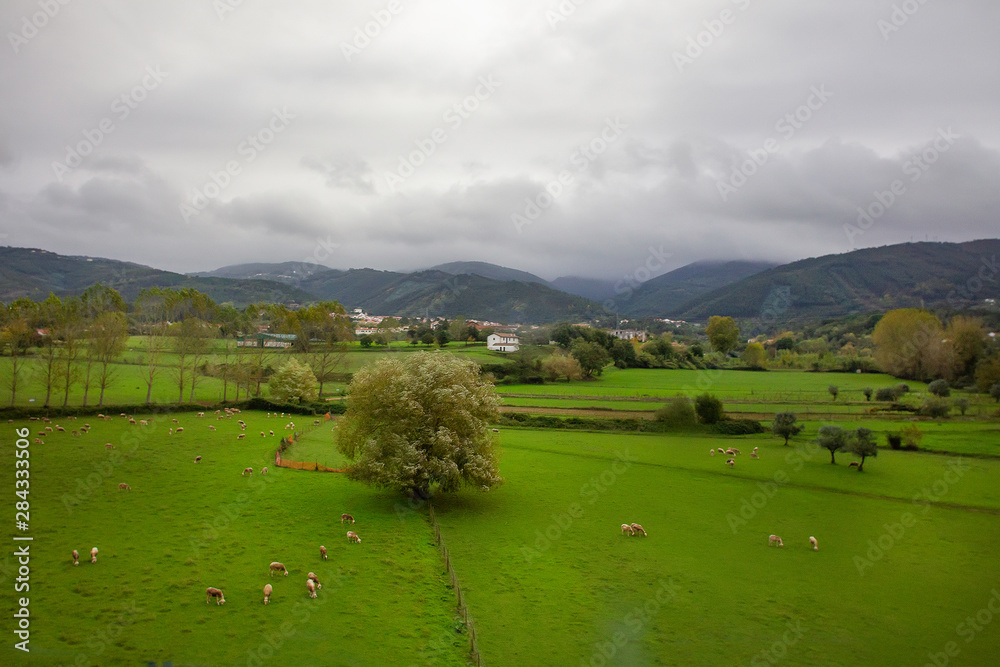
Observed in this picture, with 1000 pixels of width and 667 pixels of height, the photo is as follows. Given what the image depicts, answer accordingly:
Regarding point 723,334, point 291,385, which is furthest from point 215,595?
point 723,334

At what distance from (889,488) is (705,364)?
3503 inches

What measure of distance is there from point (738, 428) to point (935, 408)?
79.6 ft

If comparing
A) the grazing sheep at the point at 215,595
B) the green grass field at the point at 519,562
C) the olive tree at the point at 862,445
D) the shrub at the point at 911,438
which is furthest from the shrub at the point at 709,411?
the grazing sheep at the point at 215,595

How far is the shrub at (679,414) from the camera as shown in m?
60.8

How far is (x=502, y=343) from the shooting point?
5022 inches

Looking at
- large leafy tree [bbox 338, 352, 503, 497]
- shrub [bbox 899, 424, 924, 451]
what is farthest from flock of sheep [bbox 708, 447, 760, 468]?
large leafy tree [bbox 338, 352, 503, 497]

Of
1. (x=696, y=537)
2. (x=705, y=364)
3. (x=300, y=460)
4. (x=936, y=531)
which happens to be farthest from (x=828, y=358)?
(x=300, y=460)

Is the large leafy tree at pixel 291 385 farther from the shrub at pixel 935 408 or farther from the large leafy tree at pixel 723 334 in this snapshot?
the large leafy tree at pixel 723 334

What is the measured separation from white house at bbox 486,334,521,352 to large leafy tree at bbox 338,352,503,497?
86.4m

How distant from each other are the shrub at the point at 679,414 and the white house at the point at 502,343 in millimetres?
61019

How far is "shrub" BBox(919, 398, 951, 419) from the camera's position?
62094mm

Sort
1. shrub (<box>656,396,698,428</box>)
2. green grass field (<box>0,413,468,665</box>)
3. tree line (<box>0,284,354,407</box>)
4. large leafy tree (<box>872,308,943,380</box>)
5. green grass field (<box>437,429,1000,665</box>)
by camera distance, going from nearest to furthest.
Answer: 1. green grass field (<box>0,413,468,665</box>)
2. green grass field (<box>437,429,1000,665</box>)
3. tree line (<box>0,284,354,407</box>)
4. shrub (<box>656,396,698,428</box>)
5. large leafy tree (<box>872,308,943,380</box>)

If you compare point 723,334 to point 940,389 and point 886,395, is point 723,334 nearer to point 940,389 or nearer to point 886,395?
point 940,389

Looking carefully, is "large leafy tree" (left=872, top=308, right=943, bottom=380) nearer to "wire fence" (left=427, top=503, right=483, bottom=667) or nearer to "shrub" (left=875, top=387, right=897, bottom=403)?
"shrub" (left=875, top=387, right=897, bottom=403)
